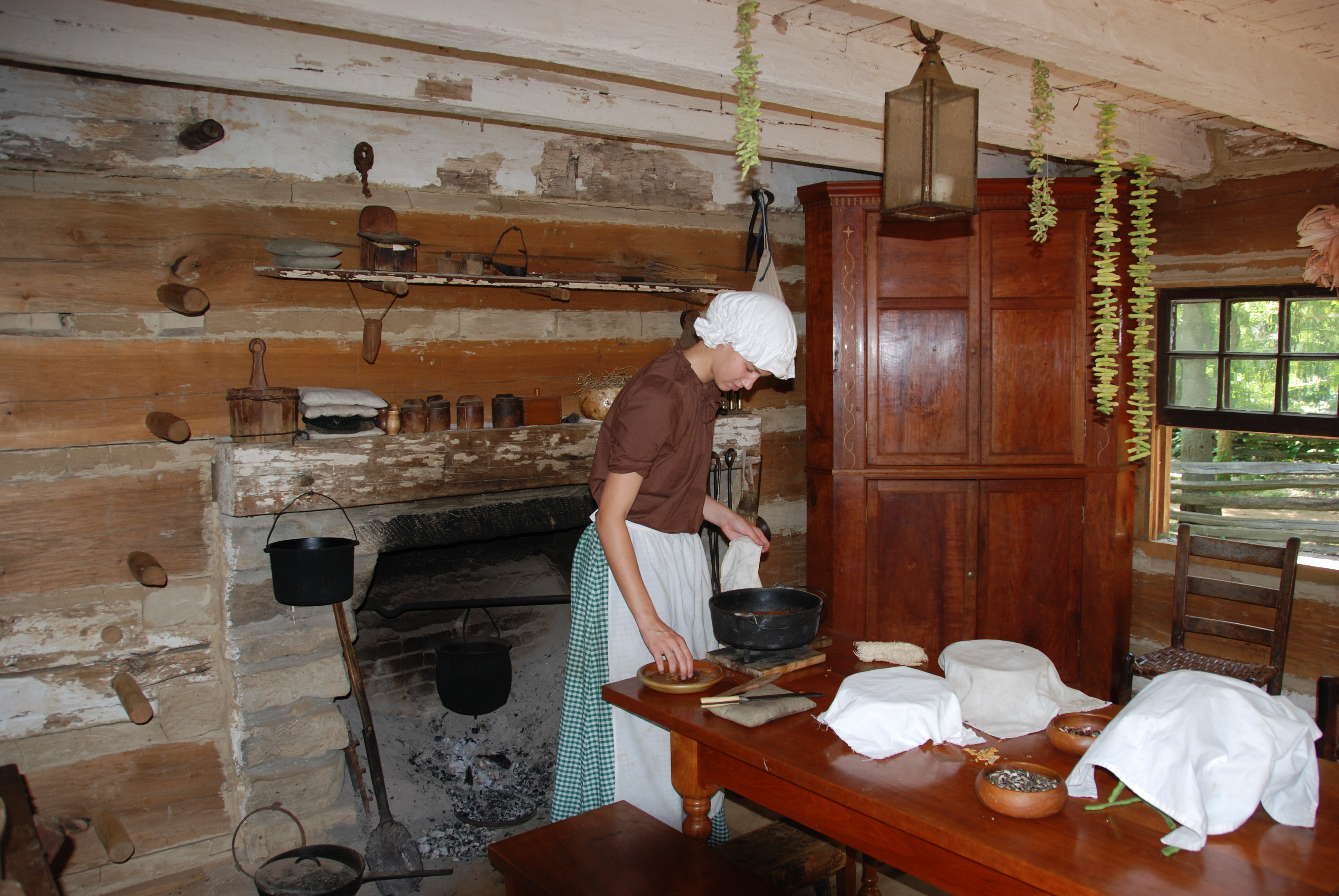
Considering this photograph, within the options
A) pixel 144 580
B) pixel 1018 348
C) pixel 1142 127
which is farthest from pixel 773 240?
pixel 144 580

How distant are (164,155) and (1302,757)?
11.7 feet

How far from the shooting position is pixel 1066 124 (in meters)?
3.62

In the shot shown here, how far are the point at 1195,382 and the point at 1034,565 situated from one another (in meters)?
1.25

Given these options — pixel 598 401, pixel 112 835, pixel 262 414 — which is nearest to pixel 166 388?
pixel 262 414

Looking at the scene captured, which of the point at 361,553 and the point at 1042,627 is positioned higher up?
the point at 361,553

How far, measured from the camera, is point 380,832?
3.29 metres

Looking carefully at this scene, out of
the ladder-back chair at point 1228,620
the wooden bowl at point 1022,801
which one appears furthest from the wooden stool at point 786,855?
the ladder-back chair at point 1228,620

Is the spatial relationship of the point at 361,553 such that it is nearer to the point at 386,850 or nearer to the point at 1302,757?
the point at 386,850

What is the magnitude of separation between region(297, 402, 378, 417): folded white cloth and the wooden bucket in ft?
0.19

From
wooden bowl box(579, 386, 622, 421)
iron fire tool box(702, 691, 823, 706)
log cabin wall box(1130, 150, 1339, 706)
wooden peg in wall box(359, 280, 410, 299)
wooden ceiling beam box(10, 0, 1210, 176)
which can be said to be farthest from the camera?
log cabin wall box(1130, 150, 1339, 706)

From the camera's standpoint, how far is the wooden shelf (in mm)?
3184

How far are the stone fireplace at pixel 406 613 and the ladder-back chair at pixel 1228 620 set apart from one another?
199cm

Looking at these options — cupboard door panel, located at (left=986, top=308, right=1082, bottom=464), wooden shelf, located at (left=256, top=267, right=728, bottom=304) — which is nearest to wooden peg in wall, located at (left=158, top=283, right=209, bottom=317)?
wooden shelf, located at (left=256, top=267, right=728, bottom=304)

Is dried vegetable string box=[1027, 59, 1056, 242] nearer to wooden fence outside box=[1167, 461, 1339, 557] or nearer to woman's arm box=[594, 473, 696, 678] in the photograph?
woman's arm box=[594, 473, 696, 678]
